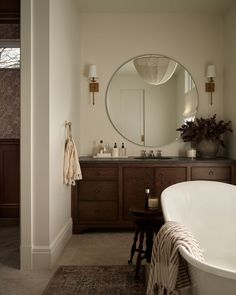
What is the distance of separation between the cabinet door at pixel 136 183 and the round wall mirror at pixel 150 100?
65 cm

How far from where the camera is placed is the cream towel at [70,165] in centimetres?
374

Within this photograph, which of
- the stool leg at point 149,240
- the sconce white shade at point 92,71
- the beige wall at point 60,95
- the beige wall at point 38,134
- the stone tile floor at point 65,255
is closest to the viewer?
the stone tile floor at point 65,255

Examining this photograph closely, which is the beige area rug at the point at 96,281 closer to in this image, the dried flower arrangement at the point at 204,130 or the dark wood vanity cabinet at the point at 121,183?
the dark wood vanity cabinet at the point at 121,183

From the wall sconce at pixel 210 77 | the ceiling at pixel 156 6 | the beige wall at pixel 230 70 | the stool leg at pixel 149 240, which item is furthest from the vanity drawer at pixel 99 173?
the ceiling at pixel 156 6

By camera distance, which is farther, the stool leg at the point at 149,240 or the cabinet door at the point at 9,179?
the cabinet door at the point at 9,179

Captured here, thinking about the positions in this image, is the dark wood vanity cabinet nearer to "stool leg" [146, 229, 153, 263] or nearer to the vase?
the vase

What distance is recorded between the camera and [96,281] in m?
2.84

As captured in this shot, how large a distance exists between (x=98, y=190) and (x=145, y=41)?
2.09 m

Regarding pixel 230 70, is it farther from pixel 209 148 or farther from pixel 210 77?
pixel 209 148

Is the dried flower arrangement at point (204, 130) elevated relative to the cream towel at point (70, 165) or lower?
elevated

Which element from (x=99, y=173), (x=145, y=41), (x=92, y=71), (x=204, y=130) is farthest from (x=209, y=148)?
(x=92, y=71)

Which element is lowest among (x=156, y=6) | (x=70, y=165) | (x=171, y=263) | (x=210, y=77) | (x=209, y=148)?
(x=171, y=263)

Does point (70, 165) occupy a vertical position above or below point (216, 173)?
above

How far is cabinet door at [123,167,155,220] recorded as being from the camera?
4.25 meters
